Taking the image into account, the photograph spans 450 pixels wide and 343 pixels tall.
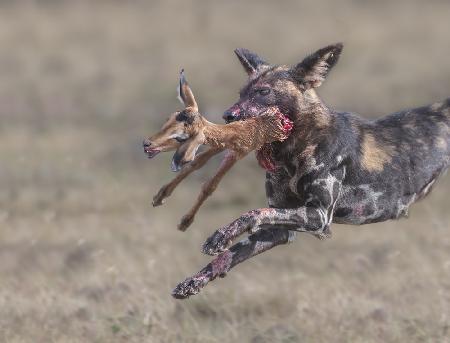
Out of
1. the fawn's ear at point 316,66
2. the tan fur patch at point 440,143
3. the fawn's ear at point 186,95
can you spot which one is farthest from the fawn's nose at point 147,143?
the tan fur patch at point 440,143

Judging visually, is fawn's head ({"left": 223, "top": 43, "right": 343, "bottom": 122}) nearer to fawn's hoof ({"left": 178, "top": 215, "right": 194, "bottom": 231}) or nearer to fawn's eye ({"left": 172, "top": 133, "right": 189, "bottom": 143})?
fawn's hoof ({"left": 178, "top": 215, "right": 194, "bottom": 231})

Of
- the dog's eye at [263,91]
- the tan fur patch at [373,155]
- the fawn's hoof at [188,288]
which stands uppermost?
the dog's eye at [263,91]

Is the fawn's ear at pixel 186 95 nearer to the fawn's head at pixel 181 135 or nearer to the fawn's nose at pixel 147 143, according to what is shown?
the fawn's head at pixel 181 135

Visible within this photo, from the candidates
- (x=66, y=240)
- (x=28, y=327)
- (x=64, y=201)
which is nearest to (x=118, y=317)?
(x=28, y=327)

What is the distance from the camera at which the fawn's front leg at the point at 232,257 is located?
6293 mm

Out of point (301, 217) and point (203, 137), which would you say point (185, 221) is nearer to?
point (301, 217)

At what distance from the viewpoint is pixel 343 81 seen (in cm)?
2027

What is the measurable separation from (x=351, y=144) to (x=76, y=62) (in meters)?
15.8

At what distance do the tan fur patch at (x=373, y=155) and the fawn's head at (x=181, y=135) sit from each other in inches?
56.8

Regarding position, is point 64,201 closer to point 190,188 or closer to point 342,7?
point 190,188

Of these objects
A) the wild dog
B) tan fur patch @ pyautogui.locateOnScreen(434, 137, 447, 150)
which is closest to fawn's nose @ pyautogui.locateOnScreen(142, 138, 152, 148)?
the wild dog

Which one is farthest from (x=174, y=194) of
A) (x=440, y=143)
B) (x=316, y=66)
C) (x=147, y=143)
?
(x=147, y=143)

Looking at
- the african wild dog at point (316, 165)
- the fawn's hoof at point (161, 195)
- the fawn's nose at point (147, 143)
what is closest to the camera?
the fawn's nose at point (147, 143)

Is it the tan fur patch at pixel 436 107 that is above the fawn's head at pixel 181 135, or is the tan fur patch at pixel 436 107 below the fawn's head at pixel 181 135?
below
